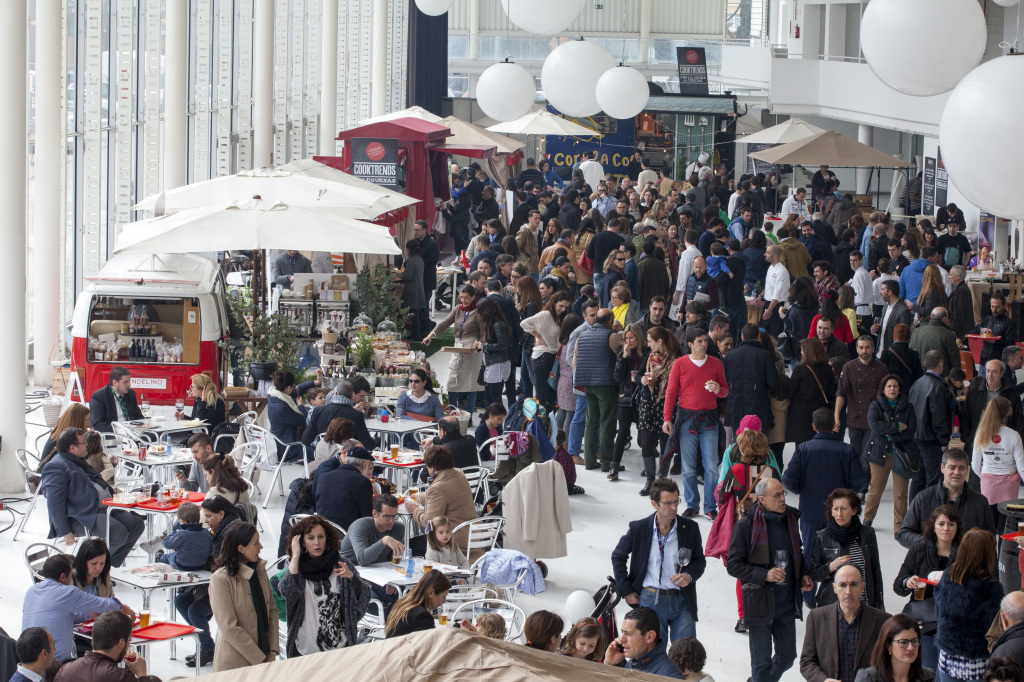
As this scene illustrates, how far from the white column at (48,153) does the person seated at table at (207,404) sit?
300cm

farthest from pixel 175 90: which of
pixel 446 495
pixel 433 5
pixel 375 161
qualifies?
pixel 446 495

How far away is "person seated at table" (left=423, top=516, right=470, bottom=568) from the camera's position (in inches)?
301

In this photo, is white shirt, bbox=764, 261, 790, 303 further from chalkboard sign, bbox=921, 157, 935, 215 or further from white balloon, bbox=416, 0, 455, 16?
chalkboard sign, bbox=921, 157, 935, 215

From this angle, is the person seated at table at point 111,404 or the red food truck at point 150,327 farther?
the red food truck at point 150,327

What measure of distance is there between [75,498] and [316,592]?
2735 mm

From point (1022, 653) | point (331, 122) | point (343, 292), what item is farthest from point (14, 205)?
point (331, 122)

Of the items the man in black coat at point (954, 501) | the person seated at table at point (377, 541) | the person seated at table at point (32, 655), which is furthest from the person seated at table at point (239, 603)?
the man in black coat at point (954, 501)

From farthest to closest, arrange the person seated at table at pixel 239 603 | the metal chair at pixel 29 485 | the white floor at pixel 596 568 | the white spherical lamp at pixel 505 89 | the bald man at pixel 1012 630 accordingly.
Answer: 1. the white spherical lamp at pixel 505 89
2. the metal chair at pixel 29 485
3. the white floor at pixel 596 568
4. the person seated at table at pixel 239 603
5. the bald man at pixel 1012 630

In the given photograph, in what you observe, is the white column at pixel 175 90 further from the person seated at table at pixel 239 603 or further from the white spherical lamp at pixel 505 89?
the person seated at table at pixel 239 603

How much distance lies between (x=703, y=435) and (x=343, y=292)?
5.40 meters

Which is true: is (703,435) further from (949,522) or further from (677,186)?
(677,186)

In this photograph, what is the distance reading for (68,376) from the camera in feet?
42.4

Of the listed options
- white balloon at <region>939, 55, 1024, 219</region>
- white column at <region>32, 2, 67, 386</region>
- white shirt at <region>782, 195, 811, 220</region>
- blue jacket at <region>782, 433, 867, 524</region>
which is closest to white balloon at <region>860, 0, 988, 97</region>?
white balloon at <region>939, 55, 1024, 219</region>

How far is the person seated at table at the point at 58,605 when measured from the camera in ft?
20.0
